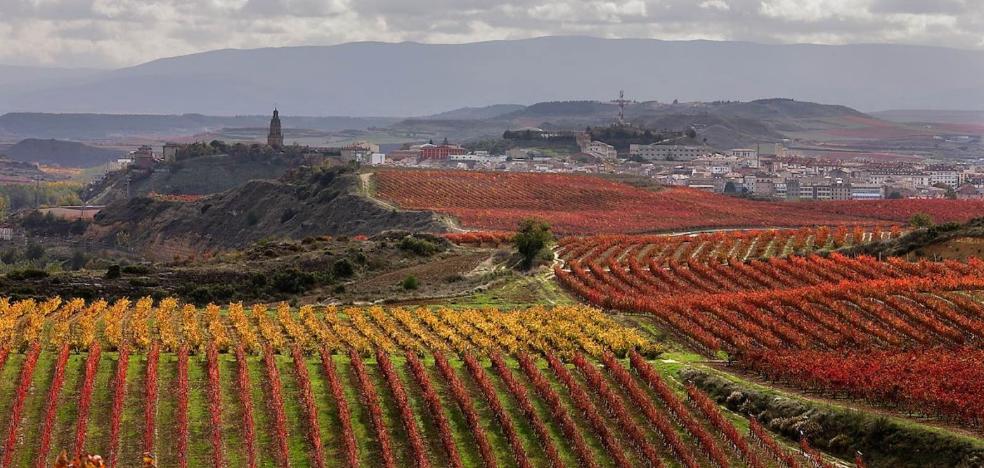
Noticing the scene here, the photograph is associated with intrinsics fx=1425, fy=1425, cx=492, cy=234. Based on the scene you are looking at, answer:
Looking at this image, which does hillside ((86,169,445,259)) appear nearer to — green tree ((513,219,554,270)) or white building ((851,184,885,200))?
green tree ((513,219,554,270))

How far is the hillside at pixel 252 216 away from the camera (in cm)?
10788

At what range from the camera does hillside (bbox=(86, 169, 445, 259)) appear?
107875 millimetres

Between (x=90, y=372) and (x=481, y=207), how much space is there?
76400 mm

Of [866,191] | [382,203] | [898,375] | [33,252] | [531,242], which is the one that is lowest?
[866,191]

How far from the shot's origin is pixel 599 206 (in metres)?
115

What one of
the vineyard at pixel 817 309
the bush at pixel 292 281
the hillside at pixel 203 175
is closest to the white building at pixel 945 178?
the hillside at pixel 203 175

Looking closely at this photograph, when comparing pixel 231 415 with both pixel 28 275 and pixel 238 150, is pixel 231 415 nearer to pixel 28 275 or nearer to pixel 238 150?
pixel 28 275

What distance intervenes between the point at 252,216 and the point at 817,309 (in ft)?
273

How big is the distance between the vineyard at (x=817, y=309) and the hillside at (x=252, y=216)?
128ft

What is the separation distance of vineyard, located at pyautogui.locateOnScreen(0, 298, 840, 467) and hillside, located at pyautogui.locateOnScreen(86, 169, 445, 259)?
57904 mm

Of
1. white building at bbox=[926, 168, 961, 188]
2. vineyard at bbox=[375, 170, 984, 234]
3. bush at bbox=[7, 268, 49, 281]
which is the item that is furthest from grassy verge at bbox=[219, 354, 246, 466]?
white building at bbox=[926, 168, 961, 188]

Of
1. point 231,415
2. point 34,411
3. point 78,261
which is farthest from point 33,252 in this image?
point 231,415

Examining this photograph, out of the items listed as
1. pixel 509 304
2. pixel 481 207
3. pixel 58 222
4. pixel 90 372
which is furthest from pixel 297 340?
pixel 58 222

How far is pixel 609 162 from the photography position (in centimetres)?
19562
